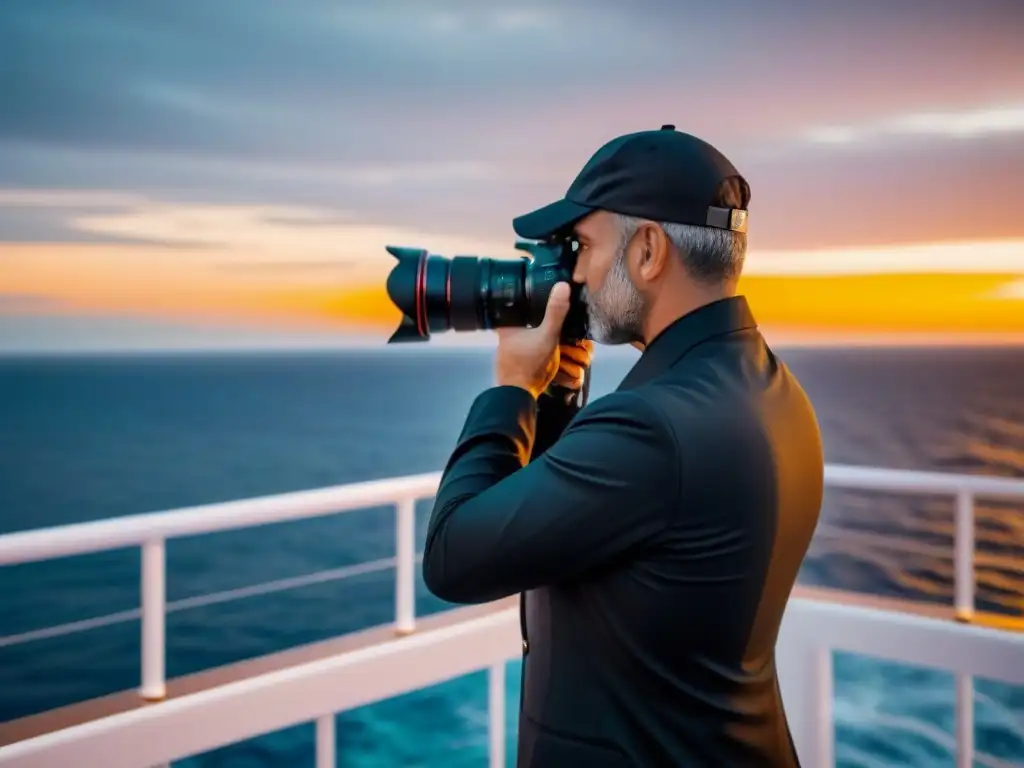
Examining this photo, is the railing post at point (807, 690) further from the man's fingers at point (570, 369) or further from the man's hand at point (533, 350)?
the man's hand at point (533, 350)

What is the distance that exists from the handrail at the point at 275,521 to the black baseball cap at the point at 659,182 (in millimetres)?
786

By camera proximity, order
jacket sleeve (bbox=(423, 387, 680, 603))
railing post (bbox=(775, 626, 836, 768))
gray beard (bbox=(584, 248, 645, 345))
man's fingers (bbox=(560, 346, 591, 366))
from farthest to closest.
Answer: railing post (bbox=(775, 626, 836, 768)), man's fingers (bbox=(560, 346, 591, 366)), gray beard (bbox=(584, 248, 645, 345)), jacket sleeve (bbox=(423, 387, 680, 603))

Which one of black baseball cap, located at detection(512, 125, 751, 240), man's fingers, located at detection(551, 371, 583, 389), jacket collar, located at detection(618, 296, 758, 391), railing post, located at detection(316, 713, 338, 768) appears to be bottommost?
railing post, located at detection(316, 713, 338, 768)

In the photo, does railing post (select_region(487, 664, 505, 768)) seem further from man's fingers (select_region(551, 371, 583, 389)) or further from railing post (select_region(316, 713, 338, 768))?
man's fingers (select_region(551, 371, 583, 389))

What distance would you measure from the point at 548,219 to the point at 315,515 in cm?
75

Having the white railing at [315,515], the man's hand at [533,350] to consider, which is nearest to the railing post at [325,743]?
the white railing at [315,515]

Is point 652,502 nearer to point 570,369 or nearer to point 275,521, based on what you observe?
point 570,369

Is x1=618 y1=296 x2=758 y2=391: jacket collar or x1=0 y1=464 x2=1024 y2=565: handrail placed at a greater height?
x1=618 y1=296 x2=758 y2=391: jacket collar

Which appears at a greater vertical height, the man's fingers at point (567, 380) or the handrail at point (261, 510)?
the man's fingers at point (567, 380)

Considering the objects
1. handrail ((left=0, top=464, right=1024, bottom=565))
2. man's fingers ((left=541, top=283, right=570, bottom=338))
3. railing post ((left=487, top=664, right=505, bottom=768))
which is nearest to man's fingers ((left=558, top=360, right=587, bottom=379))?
man's fingers ((left=541, top=283, right=570, bottom=338))

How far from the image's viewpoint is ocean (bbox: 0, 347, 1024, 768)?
1733 centimetres

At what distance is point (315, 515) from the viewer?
1473mm

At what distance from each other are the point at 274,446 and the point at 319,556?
801 inches

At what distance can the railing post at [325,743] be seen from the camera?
1.62m
